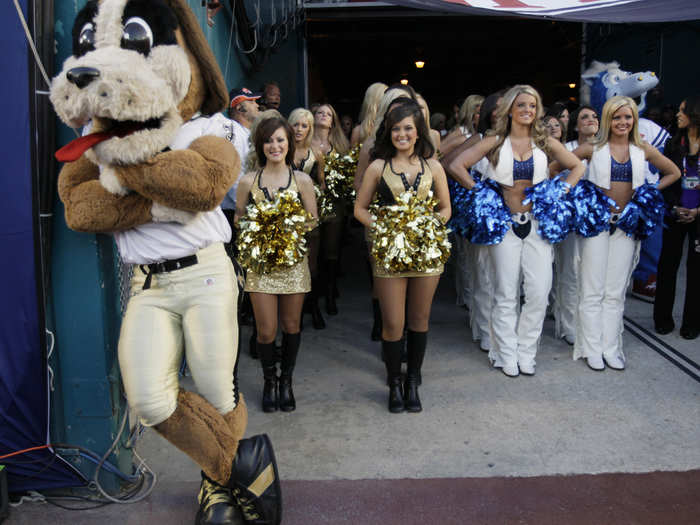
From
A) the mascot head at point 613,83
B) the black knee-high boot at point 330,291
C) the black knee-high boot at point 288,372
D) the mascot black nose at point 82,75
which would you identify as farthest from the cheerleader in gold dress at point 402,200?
the mascot head at point 613,83

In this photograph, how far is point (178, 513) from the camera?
10.1 feet

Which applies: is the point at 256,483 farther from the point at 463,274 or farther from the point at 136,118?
the point at 463,274

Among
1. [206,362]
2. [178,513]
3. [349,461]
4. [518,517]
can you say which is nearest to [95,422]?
[178,513]

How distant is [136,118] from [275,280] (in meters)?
1.83

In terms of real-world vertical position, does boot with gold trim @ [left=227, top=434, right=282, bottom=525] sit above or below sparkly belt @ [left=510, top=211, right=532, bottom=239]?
below

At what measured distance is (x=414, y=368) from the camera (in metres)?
4.27

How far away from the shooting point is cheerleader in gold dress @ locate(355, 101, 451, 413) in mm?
4016

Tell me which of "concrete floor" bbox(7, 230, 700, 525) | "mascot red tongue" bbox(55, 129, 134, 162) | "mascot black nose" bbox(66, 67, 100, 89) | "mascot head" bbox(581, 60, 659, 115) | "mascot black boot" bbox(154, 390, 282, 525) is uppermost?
"mascot head" bbox(581, 60, 659, 115)

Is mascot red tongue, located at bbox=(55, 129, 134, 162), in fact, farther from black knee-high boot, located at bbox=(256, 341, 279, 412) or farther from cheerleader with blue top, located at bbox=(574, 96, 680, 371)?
cheerleader with blue top, located at bbox=(574, 96, 680, 371)

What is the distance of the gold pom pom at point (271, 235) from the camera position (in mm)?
3986

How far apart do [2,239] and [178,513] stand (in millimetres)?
1466

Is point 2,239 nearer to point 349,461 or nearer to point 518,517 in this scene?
point 349,461

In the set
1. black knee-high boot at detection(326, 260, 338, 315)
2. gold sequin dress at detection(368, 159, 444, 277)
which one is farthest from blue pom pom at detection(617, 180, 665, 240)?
black knee-high boot at detection(326, 260, 338, 315)

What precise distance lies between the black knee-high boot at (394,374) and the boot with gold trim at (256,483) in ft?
4.61
